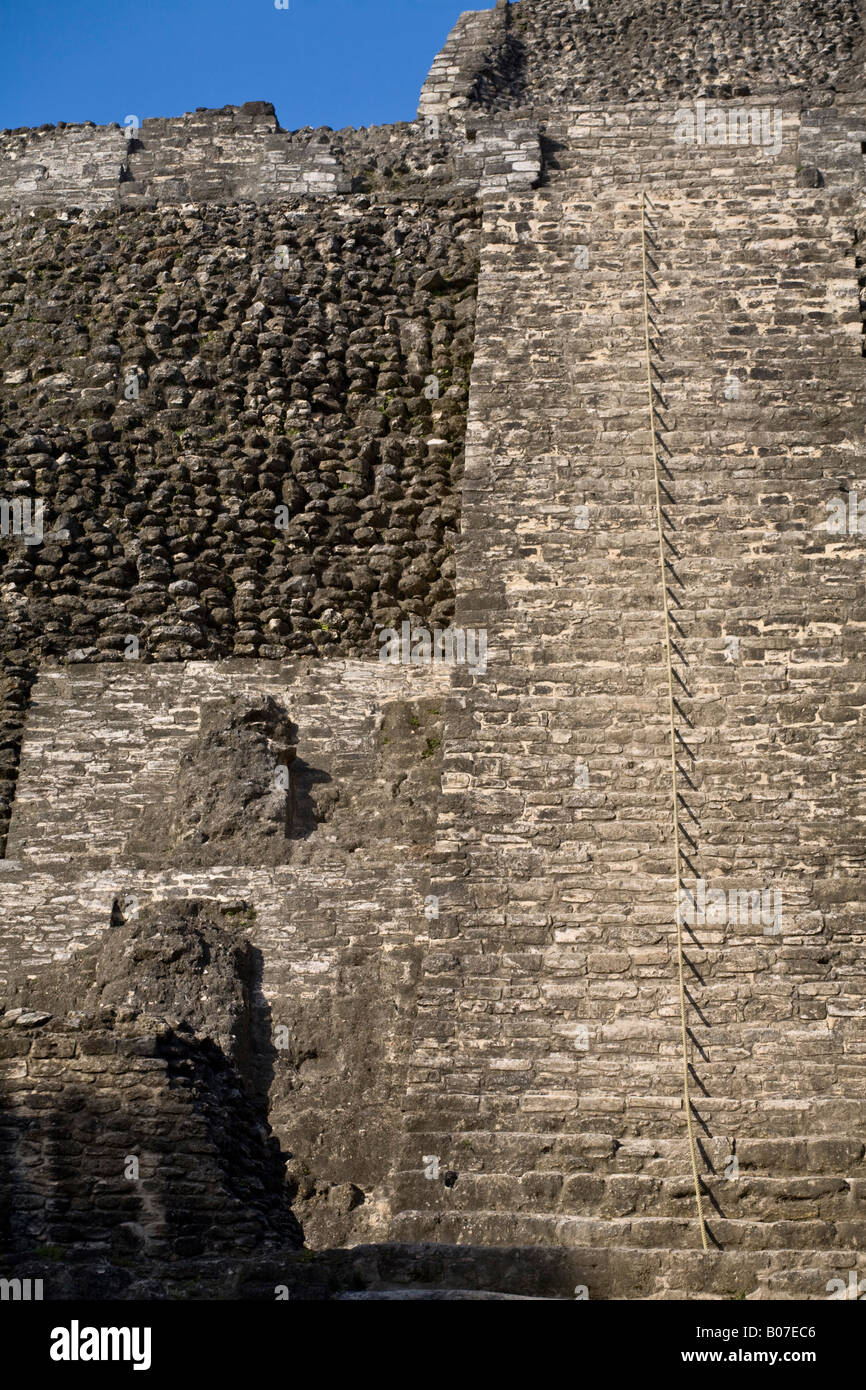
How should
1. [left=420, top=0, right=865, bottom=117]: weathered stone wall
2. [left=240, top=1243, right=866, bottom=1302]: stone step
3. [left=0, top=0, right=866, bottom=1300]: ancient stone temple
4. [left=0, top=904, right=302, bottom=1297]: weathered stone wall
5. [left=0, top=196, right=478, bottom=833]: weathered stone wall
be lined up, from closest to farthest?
1. [left=240, top=1243, right=866, bottom=1302]: stone step
2. [left=0, top=904, right=302, bottom=1297]: weathered stone wall
3. [left=0, top=0, right=866, bottom=1300]: ancient stone temple
4. [left=0, top=196, right=478, bottom=833]: weathered stone wall
5. [left=420, top=0, right=865, bottom=117]: weathered stone wall

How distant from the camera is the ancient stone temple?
633 cm

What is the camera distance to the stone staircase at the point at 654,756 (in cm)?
657

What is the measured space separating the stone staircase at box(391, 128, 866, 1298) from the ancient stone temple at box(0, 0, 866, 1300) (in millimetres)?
24

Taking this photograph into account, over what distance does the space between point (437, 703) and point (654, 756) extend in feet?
5.34

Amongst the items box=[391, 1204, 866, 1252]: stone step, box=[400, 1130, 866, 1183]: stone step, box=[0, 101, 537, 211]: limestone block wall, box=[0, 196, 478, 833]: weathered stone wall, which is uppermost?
box=[0, 101, 537, 211]: limestone block wall

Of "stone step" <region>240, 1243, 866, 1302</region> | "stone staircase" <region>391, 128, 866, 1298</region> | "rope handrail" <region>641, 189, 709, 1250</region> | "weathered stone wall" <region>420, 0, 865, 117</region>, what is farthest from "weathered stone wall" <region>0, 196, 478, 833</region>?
"weathered stone wall" <region>420, 0, 865, 117</region>

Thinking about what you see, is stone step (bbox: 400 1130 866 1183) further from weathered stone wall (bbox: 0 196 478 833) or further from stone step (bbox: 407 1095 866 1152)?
weathered stone wall (bbox: 0 196 478 833)

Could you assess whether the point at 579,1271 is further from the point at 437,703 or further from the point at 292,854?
the point at 437,703

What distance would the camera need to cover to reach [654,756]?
7910 millimetres

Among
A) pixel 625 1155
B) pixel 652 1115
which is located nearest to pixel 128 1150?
pixel 625 1155

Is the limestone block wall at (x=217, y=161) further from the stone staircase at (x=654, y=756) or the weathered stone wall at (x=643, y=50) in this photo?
the weathered stone wall at (x=643, y=50)

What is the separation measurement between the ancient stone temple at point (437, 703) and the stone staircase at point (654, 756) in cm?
2

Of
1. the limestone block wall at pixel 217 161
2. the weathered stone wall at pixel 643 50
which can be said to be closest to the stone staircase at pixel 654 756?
the limestone block wall at pixel 217 161

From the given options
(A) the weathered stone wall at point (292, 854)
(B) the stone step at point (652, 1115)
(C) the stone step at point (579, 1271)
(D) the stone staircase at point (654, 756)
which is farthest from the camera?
(A) the weathered stone wall at point (292, 854)
